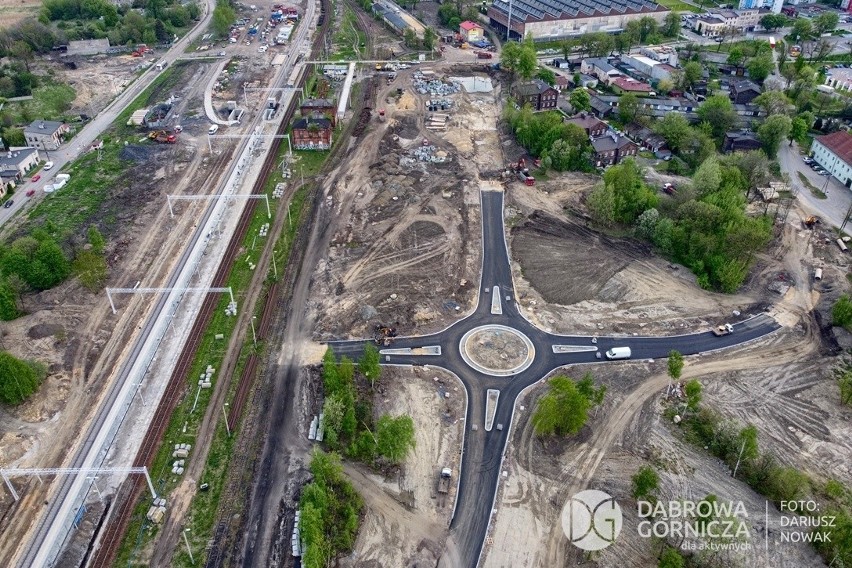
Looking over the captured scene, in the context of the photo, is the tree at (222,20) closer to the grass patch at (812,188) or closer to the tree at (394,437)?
the grass patch at (812,188)

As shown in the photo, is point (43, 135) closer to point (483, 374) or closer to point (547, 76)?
point (483, 374)

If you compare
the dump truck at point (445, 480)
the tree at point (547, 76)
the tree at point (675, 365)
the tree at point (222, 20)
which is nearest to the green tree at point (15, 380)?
the dump truck at point (445, 480)

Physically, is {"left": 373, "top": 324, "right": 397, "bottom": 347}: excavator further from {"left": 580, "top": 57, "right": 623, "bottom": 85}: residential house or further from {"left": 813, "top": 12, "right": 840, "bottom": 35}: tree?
{"left": 813, "top": 12, "right": 840, "bottom": 35}: tree

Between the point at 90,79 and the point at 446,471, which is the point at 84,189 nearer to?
the point at 90,79

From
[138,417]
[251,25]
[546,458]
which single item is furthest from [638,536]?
[251,25]

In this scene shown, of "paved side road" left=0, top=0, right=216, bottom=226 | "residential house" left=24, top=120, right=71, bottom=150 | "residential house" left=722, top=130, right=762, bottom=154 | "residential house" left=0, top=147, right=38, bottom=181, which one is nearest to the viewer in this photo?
"paved side road" left=0, top=0, right=216, bottom=226

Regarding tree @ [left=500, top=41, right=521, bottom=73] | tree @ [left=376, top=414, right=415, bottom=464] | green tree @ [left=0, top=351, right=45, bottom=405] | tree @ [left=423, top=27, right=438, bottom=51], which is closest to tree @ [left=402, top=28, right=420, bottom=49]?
tree @ [left=423, top=27, right=438, bottom=51]
